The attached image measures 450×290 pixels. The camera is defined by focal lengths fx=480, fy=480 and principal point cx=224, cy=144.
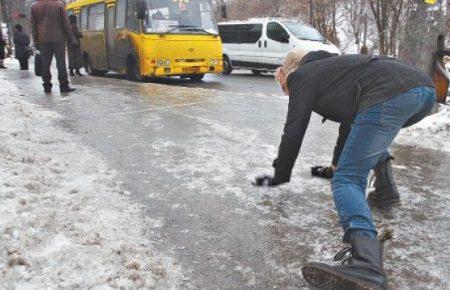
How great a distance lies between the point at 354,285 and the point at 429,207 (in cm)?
168

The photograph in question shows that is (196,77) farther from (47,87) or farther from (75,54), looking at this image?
(47,87)

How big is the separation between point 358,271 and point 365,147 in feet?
2.10

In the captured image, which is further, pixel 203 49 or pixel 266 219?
pixel 203 49

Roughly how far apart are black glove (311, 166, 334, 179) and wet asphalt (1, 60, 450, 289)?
8cm

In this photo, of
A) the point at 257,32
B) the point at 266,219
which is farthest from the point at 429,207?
the point at 257,32

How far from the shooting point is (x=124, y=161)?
473cm

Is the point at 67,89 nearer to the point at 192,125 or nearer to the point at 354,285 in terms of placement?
the point at 192,125

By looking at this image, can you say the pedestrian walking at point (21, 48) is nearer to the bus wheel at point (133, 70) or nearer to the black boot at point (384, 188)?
the bus wheel at point (133, 70)

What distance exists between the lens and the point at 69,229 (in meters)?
3.02

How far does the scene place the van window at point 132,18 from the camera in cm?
1166

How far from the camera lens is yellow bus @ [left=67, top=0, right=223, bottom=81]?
37.7ft

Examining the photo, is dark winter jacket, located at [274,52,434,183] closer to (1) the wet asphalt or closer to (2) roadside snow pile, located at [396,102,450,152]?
(1) the wet asphalt

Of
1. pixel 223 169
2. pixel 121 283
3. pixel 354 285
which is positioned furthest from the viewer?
pixel 223 169

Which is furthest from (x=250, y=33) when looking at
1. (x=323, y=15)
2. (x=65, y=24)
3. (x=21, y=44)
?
(x=65, y=24)
